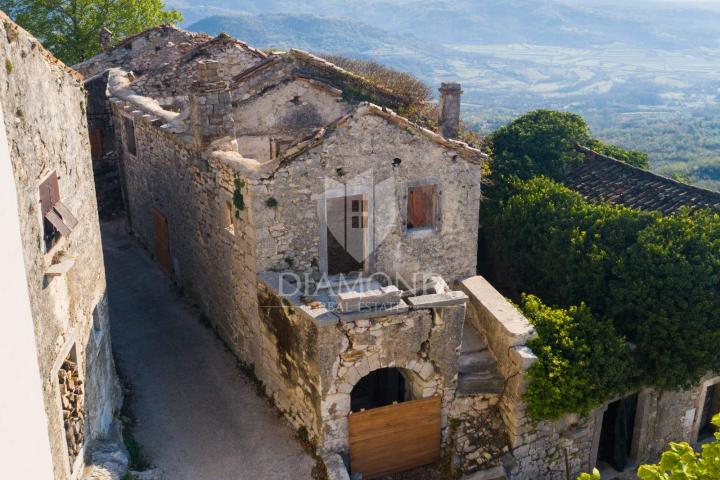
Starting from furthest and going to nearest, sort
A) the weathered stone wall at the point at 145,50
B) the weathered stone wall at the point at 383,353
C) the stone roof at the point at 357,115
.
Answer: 1. the weathered stone wall at the point at 145,50
2. the stone roof at the point at 357,115
3. the weathered stone wall at the point at 383,353

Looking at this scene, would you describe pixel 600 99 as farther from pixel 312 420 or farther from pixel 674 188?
pixel 312 420

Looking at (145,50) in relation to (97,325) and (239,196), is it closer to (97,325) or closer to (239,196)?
(239,196)

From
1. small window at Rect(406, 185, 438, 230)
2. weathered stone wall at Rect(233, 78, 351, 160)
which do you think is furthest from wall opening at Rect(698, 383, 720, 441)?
weathered stone wall at Rect(233, 78, 351, 160)

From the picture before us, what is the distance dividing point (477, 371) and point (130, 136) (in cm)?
1282

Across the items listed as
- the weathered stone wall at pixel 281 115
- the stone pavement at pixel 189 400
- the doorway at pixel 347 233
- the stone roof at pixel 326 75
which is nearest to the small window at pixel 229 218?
the doorway at pixel 347 233

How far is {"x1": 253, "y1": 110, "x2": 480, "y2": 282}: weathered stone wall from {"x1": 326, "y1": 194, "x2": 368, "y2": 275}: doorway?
0.26m

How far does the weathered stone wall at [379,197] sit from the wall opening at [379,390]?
2.38m

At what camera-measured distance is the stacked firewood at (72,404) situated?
413 inches

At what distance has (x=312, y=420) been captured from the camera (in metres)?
13.8

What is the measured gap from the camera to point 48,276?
390 inches

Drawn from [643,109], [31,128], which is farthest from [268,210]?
[643,109]

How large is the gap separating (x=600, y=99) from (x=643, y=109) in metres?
13.5

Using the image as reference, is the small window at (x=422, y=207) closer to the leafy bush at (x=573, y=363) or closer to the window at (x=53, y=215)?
the leafy bush at (x=573, y=363)

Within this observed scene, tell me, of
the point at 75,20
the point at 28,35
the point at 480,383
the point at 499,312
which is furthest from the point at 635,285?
the point at 75,20
